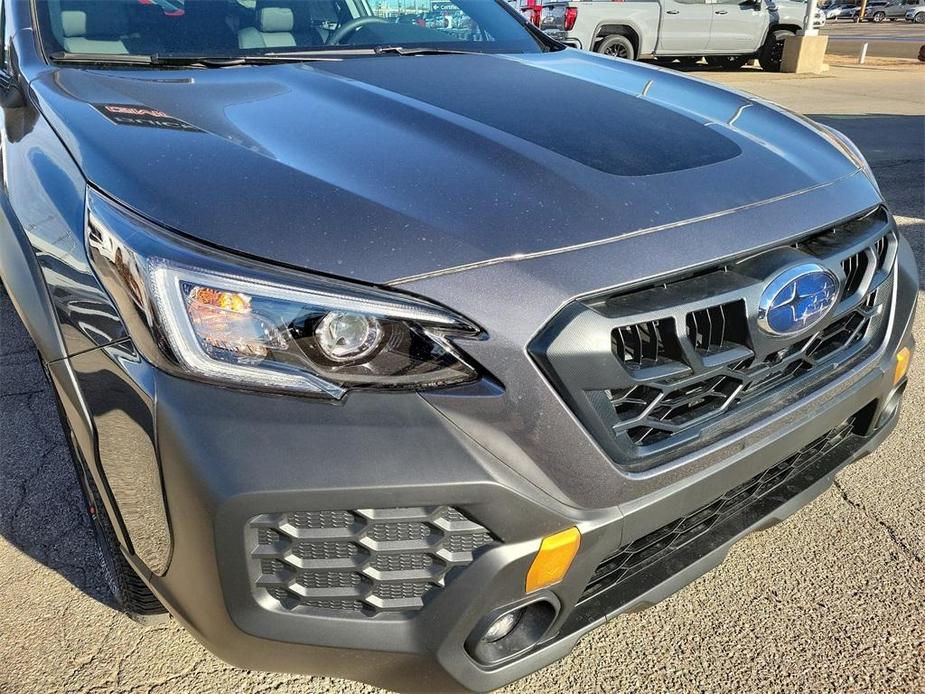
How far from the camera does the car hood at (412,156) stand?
1.35 metres

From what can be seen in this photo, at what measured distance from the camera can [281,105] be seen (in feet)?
6.39

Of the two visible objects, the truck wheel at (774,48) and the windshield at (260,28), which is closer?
the windshield at (260,28)

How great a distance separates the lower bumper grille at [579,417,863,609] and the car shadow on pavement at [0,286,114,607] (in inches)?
54.4

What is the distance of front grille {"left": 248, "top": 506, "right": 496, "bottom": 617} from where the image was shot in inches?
49.2

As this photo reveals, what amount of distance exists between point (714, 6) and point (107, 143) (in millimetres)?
14418

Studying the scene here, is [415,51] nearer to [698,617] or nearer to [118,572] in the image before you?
[118,572]

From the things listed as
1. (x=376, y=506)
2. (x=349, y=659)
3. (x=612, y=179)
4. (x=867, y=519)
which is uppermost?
(x=612, y=179)

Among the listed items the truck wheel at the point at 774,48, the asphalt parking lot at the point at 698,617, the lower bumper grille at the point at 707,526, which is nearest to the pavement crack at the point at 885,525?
the asphalt parking lot at the point at 698,617

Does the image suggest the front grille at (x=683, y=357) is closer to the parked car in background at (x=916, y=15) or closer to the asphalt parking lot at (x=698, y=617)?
the asphalt parking lot at (x=698, y=617)

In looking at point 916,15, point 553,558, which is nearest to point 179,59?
point 553,558

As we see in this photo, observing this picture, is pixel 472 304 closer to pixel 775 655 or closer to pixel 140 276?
pixel 140 276

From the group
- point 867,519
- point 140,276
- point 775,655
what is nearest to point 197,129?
point 140,276

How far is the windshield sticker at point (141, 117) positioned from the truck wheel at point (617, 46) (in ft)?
41.0

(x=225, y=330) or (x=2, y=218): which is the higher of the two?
(x=225, y=330)
